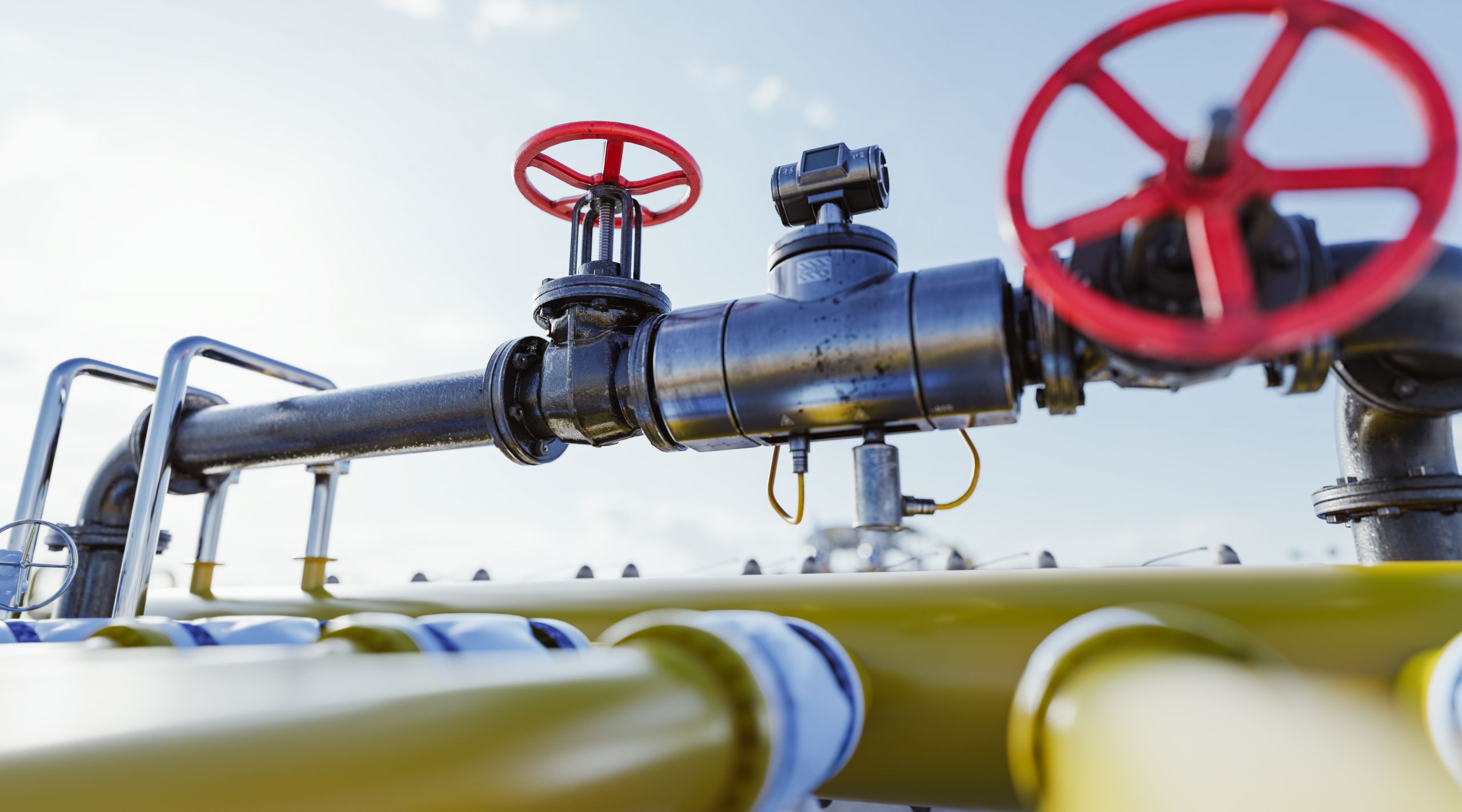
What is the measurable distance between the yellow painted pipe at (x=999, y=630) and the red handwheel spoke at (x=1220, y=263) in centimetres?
50

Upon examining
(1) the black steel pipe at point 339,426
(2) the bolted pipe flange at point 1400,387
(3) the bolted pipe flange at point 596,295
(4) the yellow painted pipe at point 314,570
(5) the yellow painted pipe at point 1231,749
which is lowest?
(5) the yellow painted pipe at point 1231,749

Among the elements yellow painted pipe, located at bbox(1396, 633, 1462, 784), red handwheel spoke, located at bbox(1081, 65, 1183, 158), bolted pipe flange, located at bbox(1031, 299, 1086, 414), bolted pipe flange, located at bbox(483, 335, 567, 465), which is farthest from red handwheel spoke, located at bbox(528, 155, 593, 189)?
yellow painted pipe, located at bbox(1396, 633, 1462, 784)

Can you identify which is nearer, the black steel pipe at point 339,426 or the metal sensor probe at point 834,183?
the metal sensor probe at point 834,183

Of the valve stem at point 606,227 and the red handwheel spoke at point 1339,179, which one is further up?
the valve stem at point 606,227

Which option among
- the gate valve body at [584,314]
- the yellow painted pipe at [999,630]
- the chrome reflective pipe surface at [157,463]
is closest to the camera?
the yellow painted pipe at [999,630]

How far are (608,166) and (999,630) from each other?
3.43 feet

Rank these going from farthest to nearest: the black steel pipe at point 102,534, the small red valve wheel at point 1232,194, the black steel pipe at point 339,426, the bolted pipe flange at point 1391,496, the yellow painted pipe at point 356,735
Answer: the black steel pipe at point 102,534 < the black steel pipe at point 339,426 < the bolted pipe flange at point 1391,496 < the small red valve wheel at point 1232,194 < the yellow painted pipe at point 356,735

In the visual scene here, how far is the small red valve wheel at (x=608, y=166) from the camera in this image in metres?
1.36

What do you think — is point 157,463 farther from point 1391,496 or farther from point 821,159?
point 1391,496

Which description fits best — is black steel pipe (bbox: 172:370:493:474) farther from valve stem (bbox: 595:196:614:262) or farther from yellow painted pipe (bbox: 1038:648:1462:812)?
yellow painted pipe (bbox: 1038:648:1462:812)

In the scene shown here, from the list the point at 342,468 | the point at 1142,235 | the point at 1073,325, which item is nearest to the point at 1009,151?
the point at 1142,235

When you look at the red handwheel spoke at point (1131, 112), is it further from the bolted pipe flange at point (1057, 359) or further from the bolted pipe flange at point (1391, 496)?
the bolted pipe flange at point (1391, 496)

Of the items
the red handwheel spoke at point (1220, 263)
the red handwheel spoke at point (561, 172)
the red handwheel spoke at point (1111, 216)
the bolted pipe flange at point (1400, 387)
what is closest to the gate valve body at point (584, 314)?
the red handwheel spoke at point (561, 172)

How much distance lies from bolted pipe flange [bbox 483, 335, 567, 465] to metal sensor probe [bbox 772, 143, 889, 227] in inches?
22.4
